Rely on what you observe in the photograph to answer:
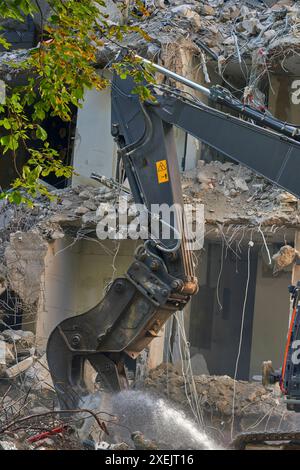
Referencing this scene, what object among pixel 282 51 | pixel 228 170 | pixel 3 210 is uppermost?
pixel 282 51

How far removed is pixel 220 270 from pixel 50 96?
36.4 feet

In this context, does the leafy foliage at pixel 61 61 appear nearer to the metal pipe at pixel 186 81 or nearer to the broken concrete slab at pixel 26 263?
the metal pipe at pixel 186 81

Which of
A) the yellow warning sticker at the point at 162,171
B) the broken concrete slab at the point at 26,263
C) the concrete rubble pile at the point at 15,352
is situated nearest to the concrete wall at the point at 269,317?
the broken concrete slab at the point at 26,263

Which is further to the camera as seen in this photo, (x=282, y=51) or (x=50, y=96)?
(x=282, y=51)

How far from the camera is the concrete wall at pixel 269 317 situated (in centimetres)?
1816

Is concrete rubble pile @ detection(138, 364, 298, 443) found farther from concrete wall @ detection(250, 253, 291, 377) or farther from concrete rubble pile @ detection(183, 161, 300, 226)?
concrete wall @ detection(250, 253, 291, 377)

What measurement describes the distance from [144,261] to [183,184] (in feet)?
17.6

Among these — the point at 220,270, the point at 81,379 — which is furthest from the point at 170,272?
the point at 220,270

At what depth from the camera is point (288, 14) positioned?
45.5 ft

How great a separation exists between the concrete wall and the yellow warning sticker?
995cm

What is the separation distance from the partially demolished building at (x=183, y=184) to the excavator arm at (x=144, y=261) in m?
4.01

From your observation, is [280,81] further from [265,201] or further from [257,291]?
[257,291]

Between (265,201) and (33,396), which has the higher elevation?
(265,201)
